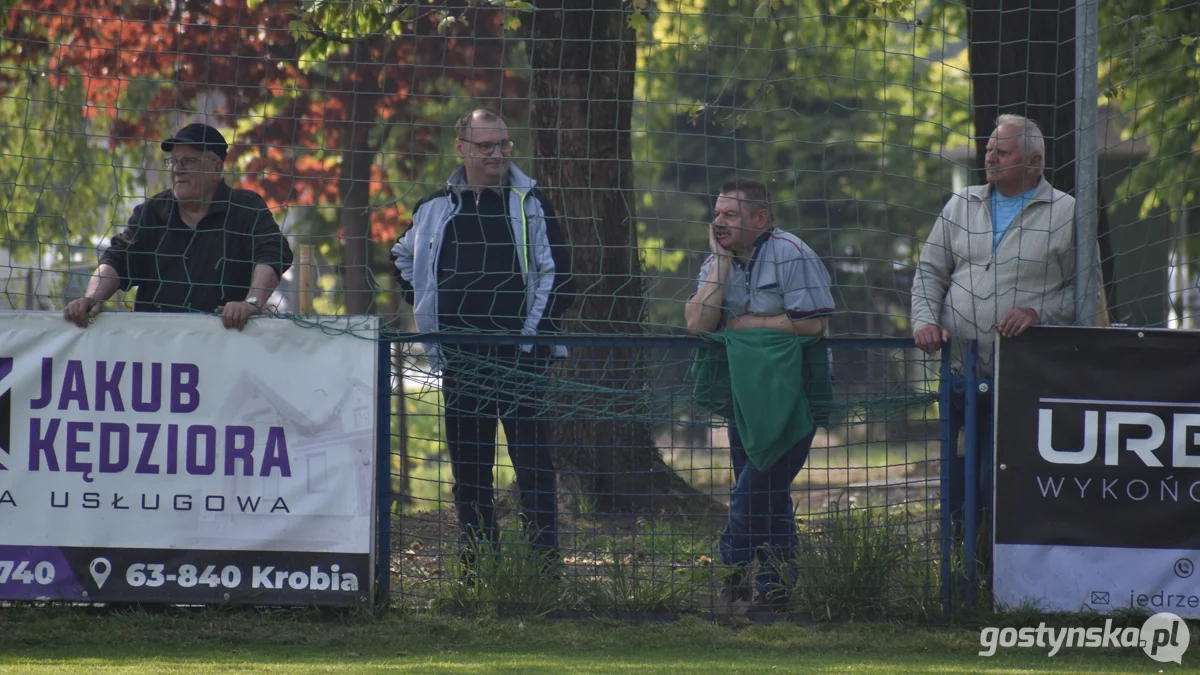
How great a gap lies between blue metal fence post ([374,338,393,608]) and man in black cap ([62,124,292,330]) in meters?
0.66

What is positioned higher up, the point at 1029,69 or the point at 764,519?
the point at 1029,69

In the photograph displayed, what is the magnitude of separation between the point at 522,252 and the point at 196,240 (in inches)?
57.1

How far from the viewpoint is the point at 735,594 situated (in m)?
5.69

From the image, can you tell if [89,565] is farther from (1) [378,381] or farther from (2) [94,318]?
(1) [378,381]

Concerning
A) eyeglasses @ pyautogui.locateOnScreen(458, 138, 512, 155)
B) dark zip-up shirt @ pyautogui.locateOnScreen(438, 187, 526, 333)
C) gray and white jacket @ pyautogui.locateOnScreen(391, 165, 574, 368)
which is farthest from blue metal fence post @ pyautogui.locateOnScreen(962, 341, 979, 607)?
eyeglasses @ pyautogui.locateOnScreen(458, 138, 512, 155)

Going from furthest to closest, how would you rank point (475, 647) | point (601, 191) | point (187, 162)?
point (601, 191)
point (187, 162)
point (475, 647)

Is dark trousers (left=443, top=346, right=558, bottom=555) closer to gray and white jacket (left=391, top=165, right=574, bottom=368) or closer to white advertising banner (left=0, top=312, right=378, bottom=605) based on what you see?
gray and white jacket (left=391, top=165, right=574, bottom=368)

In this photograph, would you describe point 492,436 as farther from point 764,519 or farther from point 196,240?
point 196,240

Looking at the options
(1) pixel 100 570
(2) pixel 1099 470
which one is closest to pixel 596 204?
(2) pixel 1099 470

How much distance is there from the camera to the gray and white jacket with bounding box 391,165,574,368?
5.89m

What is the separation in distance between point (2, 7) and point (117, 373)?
120 inches

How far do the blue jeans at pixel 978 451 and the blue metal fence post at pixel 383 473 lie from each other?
236 cm

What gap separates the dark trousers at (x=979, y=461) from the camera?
5.60 meters

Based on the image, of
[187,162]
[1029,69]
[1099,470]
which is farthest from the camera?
[1029,69]
